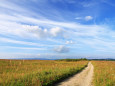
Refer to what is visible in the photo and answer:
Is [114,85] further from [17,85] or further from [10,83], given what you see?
[10,83]

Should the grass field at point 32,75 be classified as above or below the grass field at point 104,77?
above

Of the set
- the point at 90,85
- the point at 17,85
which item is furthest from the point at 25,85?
the point at 90,85

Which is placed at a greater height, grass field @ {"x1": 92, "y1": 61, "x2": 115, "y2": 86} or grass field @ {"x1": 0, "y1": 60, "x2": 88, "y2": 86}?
grass field @ {"x1": 0, "y1": 60, "x2": 88, "y2": 86}

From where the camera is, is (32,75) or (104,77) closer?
(32,75)

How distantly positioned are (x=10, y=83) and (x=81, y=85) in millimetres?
5533

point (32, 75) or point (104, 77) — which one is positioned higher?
point (32, 75)

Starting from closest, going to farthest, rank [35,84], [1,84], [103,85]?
[1,84] < [35,84] < [103,85]

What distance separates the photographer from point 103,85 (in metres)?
8.59

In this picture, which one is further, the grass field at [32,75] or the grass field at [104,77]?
the grass field at [104,77]

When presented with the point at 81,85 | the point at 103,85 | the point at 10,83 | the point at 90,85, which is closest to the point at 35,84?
the point at 10,83

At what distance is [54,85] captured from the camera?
8977mm

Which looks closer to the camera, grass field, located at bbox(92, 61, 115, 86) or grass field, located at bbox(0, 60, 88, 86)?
grass field, located at bbox(0, 60, 88, 86)

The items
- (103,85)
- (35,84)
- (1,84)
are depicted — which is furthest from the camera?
(103,85)

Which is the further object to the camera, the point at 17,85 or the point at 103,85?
the point at 103,85
